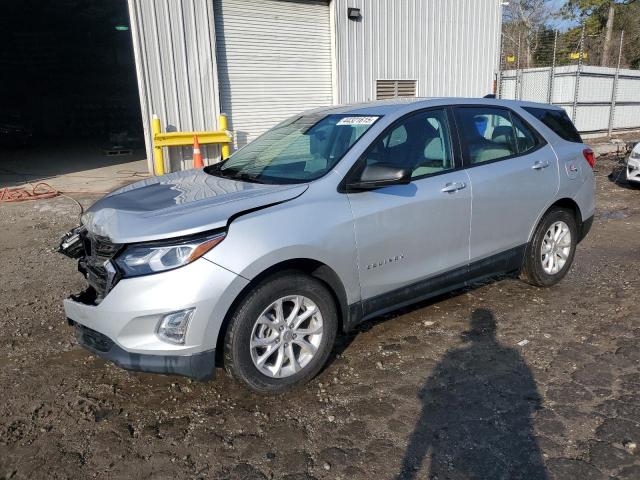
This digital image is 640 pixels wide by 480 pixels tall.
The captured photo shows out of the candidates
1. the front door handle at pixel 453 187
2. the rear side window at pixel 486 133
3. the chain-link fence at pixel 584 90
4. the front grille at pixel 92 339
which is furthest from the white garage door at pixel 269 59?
the front grille at pixel 92 339

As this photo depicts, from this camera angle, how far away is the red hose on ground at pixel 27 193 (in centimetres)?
891

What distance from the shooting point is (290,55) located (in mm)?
11586

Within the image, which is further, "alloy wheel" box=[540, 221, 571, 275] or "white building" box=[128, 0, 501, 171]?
"white building" box=[128, 0, 501, 171]

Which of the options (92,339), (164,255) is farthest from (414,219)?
(92,339)

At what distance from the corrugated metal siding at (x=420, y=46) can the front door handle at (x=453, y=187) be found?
28.9 ft

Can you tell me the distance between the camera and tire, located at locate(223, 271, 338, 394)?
9.66 ft

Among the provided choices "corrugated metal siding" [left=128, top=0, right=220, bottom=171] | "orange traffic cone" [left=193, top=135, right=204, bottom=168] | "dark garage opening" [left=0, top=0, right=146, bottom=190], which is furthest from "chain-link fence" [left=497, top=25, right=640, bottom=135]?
"dark garage opening" [left=0, top=0, right=146, bottom=190]

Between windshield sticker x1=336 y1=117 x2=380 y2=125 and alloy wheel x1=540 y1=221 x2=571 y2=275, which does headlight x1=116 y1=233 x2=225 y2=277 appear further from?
alloy wheel x1=540 y1=221 x2=571 y2=275

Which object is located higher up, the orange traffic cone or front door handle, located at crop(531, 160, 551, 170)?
front door handle, located at crop(531, 160, 551, 170)

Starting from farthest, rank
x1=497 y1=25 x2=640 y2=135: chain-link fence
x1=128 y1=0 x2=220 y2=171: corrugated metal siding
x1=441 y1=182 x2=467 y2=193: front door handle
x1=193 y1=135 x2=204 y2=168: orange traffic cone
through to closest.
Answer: x1=497 y1=25 x2=640 y2=135: chain-link fence → x1=193 y1=135 x2=204 y2=168: orange traffic cone → x1=128 y1=0 x2=220 y2=171: corrugated metal siding → x1=441 y1=182 x2=467 y2=193: front door handle

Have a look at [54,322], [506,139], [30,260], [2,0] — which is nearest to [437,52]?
[506,139]

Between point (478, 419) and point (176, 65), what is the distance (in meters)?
8.85

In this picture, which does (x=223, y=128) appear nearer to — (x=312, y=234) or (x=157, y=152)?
(x=157, y=152)

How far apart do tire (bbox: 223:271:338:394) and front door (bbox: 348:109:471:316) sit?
369 millimetres
